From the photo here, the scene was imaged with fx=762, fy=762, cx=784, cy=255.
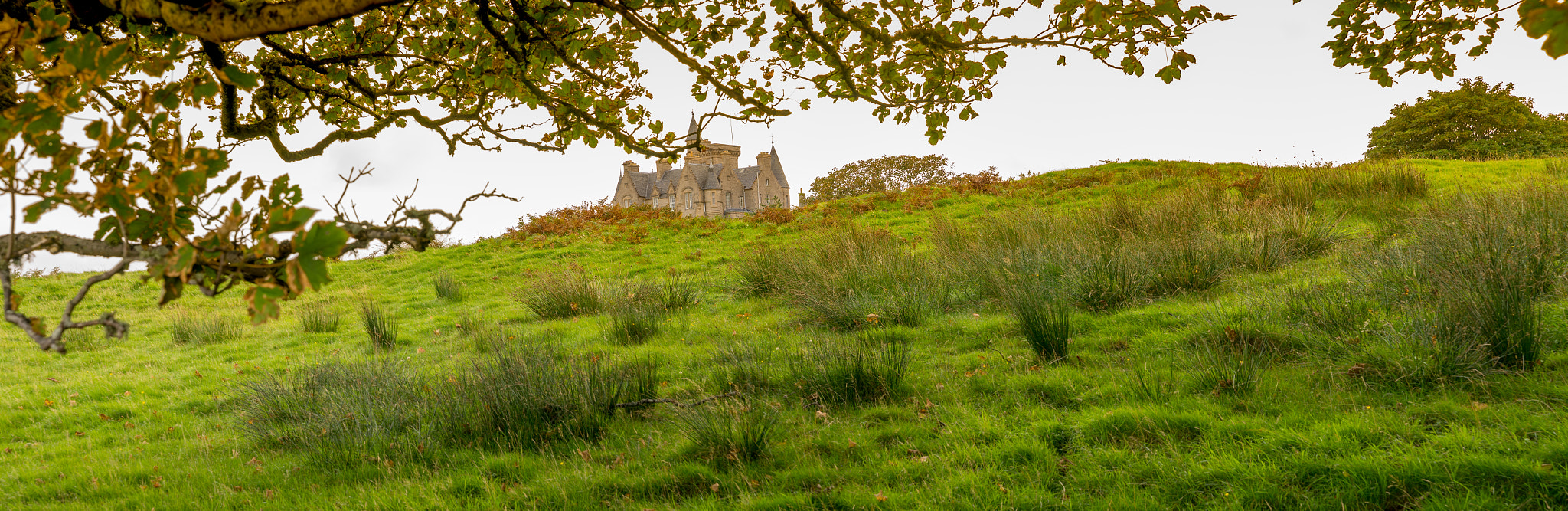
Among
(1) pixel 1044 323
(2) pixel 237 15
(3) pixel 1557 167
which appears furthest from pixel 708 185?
(2) pixel 237 15

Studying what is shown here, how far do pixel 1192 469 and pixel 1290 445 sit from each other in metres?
0.58

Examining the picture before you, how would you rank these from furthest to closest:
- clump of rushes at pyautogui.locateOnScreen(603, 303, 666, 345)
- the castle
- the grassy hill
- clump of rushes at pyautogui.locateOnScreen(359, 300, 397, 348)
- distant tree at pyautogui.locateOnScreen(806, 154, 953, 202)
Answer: the castle, distant tree at pyautogui.locateOnScreen(806, 154, 953, 202), clump of rushes at pyautogui.locateOnScreen(359, 300, 397, 348), clump of rushes at pyautogui.locateOnScreen(603, 303, 666, 345), the grassy hill

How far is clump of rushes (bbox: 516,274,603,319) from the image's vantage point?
9.43m

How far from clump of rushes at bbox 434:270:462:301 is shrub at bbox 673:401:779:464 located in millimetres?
8844

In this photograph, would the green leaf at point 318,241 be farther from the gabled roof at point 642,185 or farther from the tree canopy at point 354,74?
the gabled roof at point 642,185

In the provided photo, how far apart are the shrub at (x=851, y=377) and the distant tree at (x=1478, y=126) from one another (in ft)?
131

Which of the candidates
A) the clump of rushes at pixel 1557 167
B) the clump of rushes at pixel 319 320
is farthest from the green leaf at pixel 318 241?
the clump of rushes at pixel 1557 167

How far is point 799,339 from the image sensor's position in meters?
6.78

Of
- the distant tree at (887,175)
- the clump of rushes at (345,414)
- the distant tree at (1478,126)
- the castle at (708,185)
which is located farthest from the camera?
the castle at (708,185)

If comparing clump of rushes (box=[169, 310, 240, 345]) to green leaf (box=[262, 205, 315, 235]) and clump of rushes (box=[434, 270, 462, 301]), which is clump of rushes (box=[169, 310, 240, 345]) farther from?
green leaf (box=[262, 205, 315, 235])

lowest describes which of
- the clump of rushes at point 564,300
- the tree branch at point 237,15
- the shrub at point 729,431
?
the shrub at point 729,431

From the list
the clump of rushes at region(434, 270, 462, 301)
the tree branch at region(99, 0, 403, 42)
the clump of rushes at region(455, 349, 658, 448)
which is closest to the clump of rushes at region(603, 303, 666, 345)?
the clump of rushes at region(455, 349, 658, 448)

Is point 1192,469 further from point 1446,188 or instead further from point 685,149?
point 1446,188

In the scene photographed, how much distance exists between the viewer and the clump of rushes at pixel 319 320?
10039 mm
